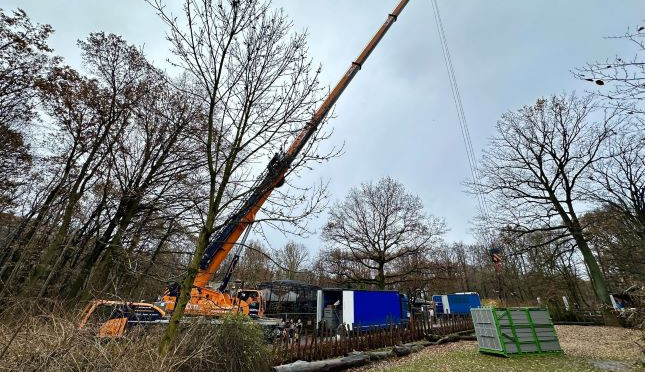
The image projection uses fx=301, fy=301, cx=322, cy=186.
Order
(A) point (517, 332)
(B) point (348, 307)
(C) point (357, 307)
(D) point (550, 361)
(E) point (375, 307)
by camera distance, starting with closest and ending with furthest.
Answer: (D) point (550, 361) → (A) point (517, 332) → (B) point (348, 307) → (C) point (357, 307) → (E) point (375, 307)

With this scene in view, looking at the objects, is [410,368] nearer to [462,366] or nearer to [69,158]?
[462,366]

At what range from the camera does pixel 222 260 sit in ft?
34.9

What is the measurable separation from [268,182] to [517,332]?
379 inches

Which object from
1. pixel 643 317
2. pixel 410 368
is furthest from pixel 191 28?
pixel 643 317

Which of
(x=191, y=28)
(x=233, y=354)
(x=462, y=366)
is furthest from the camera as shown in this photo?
(x=462, y=366)

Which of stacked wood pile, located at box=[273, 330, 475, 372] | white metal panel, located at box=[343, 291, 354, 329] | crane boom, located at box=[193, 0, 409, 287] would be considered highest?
crane boom, located at box=[193, 0, 409, 287]

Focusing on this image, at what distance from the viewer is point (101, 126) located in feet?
36.7

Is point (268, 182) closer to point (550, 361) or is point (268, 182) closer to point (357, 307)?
point (550, 361)

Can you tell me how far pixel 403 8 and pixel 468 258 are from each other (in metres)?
51.3

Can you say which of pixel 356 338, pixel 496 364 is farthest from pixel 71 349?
pixel 356 338

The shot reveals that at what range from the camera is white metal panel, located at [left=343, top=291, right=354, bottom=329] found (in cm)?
1736

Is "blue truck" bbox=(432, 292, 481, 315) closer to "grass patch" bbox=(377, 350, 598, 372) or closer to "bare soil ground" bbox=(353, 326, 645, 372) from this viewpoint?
"bare soil ground" bbox=(353, 326, 645, 372)

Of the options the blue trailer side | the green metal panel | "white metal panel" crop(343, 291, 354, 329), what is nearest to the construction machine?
"white metal panel" crop(343, 291, 354, 329)

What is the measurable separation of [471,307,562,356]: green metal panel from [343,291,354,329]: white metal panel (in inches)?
330
